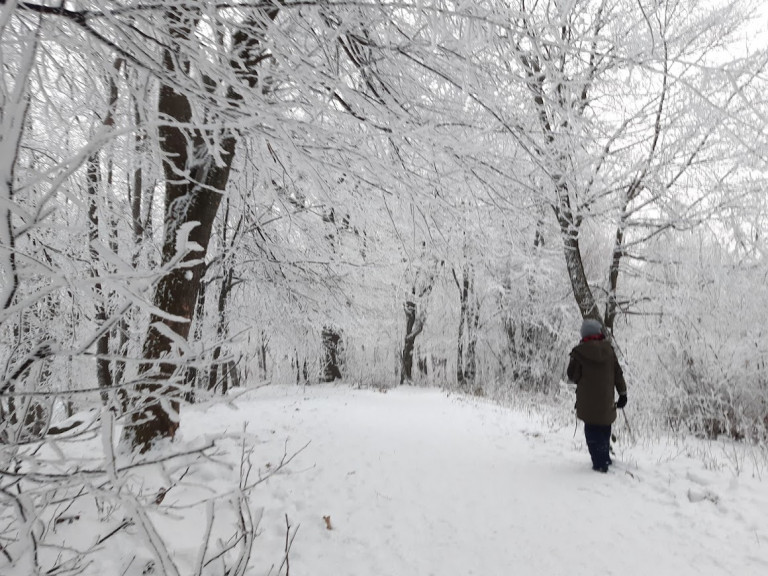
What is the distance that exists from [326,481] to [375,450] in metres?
1.32

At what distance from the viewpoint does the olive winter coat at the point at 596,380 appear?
466 cm

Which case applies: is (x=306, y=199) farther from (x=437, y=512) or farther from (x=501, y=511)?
(x=501, y=511)

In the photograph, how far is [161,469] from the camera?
1.23 metres

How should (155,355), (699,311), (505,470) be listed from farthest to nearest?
(699,311)
(505,470)
(155,355)

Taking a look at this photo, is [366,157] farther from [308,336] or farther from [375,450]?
[308,336]

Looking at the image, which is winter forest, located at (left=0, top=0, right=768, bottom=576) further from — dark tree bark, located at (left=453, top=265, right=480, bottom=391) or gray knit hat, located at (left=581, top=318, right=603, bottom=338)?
dark tree bark, located at (left=453, top=265, right=480, bottom=391)

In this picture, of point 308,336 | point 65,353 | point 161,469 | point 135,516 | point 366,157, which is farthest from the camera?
point 308,336

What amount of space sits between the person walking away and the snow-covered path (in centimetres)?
29

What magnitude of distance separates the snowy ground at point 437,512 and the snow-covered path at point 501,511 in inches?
0.5

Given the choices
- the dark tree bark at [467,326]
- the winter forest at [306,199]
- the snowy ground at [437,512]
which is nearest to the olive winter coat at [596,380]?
the snowy ground at [437,512]

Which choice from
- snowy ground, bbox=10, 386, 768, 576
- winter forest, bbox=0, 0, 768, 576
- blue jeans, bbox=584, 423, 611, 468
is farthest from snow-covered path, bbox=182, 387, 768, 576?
winter forest, bbox=0, 0, 768, 576

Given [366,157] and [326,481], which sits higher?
[366,157]

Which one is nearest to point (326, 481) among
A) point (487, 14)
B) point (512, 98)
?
point (512, 98)

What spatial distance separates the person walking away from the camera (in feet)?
15.3
